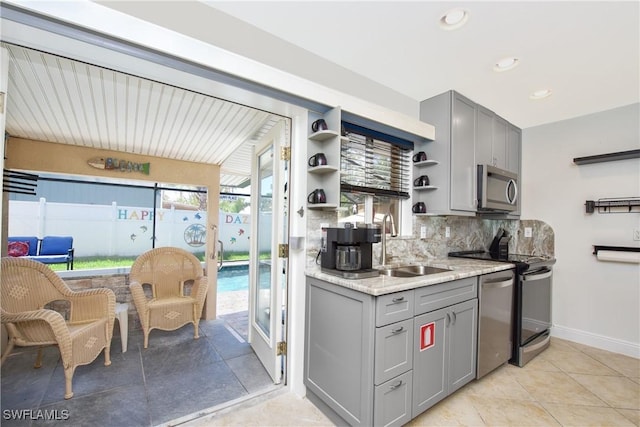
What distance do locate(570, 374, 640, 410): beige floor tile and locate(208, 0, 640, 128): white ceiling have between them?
2.51 m

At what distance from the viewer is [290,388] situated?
6.82ft

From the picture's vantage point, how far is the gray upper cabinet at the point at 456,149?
2.53 m

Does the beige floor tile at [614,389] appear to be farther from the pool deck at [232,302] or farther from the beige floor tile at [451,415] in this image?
the pool deck at [232,302]

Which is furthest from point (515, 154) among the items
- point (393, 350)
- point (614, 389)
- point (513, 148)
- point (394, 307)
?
point (393, 350)

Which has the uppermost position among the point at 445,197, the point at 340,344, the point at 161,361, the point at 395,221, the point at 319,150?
the point at 319,150

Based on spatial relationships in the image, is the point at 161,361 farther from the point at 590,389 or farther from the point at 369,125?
the point at 590,389

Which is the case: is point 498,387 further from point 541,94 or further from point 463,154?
point 541,94

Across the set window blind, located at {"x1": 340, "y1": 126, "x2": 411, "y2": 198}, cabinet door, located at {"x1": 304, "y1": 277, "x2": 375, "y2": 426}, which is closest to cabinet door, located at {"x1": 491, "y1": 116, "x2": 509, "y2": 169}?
window blind, located at {"x1": 340, "y1": 126, "x2": 411, "y2": 198}

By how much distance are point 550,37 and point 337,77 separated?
142cm

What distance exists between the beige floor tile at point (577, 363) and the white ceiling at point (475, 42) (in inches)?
98.7

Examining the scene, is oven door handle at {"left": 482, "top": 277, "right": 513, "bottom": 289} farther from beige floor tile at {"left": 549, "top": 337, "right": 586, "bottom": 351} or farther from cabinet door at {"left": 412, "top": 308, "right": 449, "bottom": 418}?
beige floor tile at {"left": 549, "top": 337, "right": 586, "bottom": 351}

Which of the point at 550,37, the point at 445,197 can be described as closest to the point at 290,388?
the point at 445,197

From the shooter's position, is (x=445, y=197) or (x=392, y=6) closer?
(x=392, y=6)

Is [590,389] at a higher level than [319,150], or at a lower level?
lower
